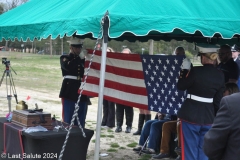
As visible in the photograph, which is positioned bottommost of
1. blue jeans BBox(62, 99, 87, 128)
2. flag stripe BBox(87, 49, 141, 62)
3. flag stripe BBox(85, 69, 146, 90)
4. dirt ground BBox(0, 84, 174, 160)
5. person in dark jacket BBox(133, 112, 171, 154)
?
dirt ground BBox(0, 84, 174, 160)

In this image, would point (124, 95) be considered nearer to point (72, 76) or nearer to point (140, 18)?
point (72, 76)

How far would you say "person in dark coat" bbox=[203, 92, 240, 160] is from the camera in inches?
90.7

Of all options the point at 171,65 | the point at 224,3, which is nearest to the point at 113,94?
the point at 171,65

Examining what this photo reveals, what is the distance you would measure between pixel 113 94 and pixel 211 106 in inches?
75.7

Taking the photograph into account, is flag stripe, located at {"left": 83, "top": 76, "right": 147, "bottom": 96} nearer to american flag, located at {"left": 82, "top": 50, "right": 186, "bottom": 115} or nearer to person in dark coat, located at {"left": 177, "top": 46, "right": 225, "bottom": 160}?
american flag, located at {"left": 82, "top": 50, "right": 186, "bottom": 115}

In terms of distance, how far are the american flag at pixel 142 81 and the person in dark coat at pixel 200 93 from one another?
1.91 ft

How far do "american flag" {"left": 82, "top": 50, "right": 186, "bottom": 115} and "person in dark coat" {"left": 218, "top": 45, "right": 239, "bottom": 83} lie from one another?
2.88 feet

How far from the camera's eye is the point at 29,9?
19.8 ft

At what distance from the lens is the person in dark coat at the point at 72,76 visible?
6298 millimetres

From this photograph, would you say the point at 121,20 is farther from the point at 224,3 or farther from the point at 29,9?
the point at 29,9

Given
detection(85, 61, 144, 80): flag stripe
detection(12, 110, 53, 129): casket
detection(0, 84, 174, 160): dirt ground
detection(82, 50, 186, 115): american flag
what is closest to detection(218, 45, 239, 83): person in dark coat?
detection(82, 50, 186, 115): american flag

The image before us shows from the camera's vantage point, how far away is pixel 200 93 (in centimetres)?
494

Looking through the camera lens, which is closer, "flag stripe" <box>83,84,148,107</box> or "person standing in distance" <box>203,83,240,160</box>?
"person standing in distance" <box>203,83,240,160</box>

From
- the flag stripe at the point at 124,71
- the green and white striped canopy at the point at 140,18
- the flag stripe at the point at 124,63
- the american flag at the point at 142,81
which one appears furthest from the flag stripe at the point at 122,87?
the green and white striped canopy at the point at 140,18
